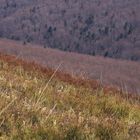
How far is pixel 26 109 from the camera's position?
831 cm

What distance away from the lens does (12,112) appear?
792 cm

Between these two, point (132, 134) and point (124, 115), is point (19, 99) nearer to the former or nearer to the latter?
point (132, 134)

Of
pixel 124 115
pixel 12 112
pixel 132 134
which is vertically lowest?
pixel 124 115

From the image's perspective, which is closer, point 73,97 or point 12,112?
point 12,112

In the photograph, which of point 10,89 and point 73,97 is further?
point 73,97

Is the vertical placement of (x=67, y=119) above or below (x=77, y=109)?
above

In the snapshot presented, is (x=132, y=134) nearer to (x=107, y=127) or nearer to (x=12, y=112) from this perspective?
(x=107, y=127)

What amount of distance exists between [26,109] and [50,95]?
2478mm

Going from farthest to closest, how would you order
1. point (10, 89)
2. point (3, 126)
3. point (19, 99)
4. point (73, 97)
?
1. point (73, 97)
2. point (10, 89)
3. point (19, 99)
4. point (3, 126)

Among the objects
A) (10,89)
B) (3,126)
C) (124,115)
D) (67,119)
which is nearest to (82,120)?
(67,119)

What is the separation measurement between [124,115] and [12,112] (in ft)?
12.4

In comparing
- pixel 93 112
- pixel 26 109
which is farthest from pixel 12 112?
pixel 93 112

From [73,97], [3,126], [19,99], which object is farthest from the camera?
[73,97]

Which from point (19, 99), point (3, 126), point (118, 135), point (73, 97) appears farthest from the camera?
point (73, 97)
